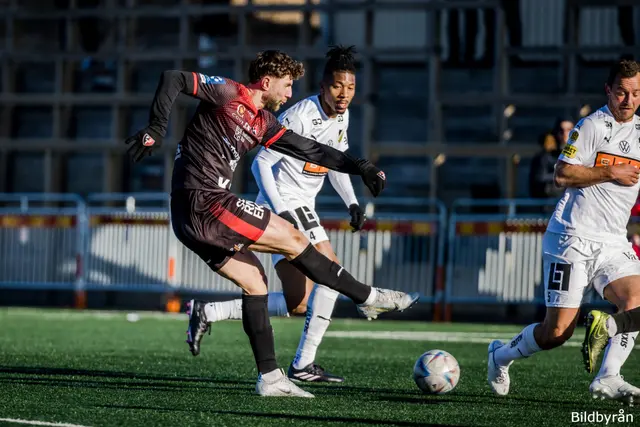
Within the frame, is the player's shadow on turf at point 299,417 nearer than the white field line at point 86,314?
Yes

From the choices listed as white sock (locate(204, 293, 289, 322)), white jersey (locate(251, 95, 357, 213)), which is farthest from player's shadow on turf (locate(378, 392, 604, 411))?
white jersey (locate(251, 95, 357, 213))

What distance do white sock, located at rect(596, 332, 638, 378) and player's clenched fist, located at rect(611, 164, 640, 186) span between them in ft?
3.21

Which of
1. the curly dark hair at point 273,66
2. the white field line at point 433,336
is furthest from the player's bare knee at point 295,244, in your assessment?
the white field line at point 433,336

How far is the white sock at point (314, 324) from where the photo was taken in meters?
9.12

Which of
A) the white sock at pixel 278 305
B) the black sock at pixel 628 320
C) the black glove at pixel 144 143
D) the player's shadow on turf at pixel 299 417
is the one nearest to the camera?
the player's shadow on turf at pixel 299 417

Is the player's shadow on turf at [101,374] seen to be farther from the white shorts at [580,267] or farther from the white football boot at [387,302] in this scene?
the white shorts at [580,267]

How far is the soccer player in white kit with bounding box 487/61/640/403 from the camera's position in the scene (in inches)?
312

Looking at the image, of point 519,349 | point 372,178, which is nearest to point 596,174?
point 519,349

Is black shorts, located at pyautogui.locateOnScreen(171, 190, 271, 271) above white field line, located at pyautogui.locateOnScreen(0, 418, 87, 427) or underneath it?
above

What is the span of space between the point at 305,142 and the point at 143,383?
203 cm

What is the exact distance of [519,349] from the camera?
8.25 m

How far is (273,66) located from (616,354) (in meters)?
2.91

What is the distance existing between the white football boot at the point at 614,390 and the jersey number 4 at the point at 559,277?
2.09ft

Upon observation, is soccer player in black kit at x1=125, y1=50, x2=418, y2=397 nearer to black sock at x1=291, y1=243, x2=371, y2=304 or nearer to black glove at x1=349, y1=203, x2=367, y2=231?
black sock at x1=291, y1=243, x2=371, y2=304
